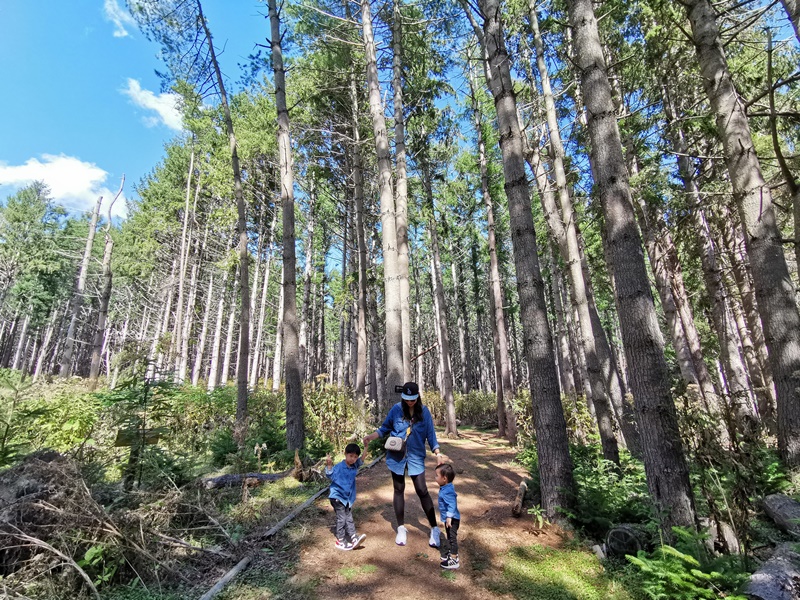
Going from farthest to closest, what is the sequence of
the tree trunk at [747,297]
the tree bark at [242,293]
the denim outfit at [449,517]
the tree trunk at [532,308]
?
1. the tree bark at [242,293]
2. the tree trunk at [747,297]
3. the tree trunk at [532,308]
4. the denim outfit at [449,517]

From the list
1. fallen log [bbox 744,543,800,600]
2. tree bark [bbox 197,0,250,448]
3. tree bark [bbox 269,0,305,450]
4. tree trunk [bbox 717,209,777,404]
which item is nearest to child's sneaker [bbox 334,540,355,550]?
fallen log [bbox 744,543,800,600]

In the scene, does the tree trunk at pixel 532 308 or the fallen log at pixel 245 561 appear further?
the tree trunk at pixel 532 308

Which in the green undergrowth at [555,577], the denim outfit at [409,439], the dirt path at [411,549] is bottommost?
the green undergrowth at [555,577]

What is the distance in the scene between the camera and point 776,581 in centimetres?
267

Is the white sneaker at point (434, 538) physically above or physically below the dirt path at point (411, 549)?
above

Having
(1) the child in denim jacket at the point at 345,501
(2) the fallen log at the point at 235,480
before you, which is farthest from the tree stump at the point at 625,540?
(2) the fallen log at the point at 235,480

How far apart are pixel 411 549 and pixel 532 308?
3.52 metres

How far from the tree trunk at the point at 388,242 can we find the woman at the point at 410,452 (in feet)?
14.1

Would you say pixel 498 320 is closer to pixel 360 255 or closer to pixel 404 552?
pixel 360 255

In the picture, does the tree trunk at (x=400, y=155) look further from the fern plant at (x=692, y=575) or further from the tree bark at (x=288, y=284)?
the fern plant at (x=692, y=575)

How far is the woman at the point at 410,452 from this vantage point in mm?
4281

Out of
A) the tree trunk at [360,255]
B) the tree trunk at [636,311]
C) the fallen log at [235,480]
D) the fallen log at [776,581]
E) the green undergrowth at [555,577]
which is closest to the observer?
the fallen log at [776,581]

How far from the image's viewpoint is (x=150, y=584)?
10.9 feet

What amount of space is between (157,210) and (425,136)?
17.2m
